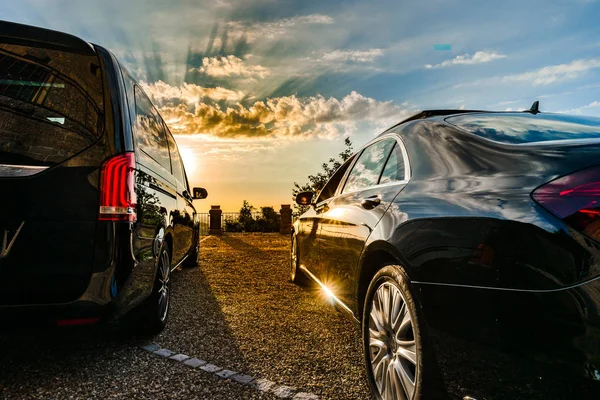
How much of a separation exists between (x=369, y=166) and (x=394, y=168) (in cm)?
63

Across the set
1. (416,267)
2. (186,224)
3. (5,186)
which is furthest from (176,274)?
(416,267)

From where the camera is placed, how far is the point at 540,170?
1760mm

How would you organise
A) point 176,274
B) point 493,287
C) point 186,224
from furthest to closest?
point 176,274, point 186,224, point 493,287

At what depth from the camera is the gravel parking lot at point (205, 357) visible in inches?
109

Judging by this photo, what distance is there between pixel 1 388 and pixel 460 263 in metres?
2.64

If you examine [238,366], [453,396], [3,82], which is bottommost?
[238,366]

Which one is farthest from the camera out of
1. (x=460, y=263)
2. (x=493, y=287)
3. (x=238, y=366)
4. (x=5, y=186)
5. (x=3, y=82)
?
(x=238, y=366)

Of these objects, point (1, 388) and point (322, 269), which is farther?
point (322, 269)

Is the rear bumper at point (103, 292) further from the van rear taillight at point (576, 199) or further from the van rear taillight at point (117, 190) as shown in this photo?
the van rear taillight at point (576, 199)

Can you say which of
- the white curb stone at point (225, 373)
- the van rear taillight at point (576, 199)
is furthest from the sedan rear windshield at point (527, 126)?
the white curb stone at point (225, 373)

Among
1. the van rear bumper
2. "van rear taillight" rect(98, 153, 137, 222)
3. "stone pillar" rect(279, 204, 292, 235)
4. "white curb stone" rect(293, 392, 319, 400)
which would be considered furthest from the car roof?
"stone pillar" rect(279, 204, 292, 235)

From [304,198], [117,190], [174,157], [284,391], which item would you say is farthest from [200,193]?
[284,391]

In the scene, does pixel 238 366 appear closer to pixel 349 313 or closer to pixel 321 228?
pixel 349 313

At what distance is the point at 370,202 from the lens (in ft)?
9.41
